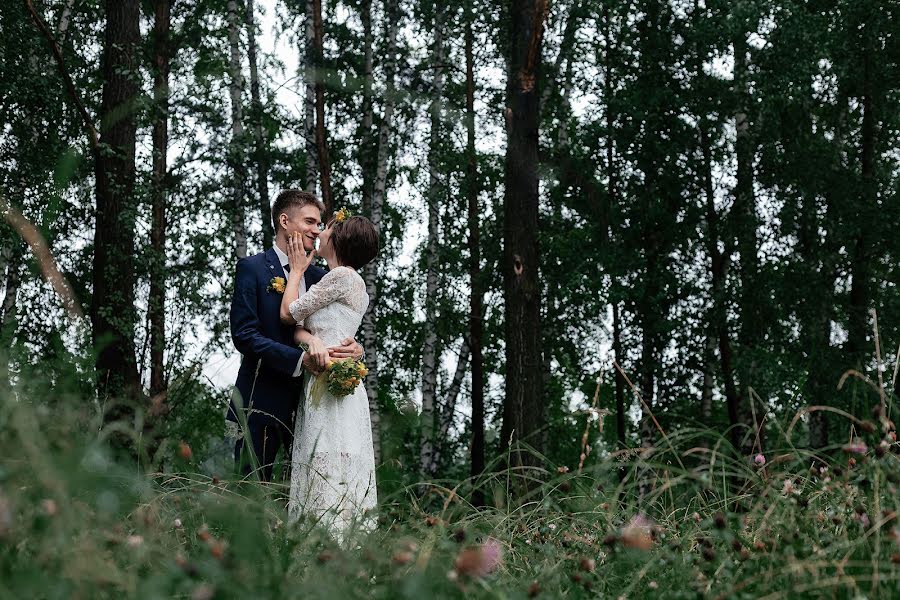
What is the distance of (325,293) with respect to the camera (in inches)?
189

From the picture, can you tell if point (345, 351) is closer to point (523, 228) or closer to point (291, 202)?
point (291, 202)

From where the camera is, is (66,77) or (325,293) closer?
(325,293)

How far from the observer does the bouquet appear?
4.74 meters

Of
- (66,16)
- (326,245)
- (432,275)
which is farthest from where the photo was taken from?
(432,275)

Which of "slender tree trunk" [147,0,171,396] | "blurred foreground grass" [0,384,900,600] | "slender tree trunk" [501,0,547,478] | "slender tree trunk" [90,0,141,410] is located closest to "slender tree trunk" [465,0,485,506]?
"slender tree trunk" [147,0,171,396]

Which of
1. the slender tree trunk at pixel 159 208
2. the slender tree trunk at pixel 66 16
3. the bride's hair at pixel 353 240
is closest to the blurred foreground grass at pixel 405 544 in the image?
the bride's hair at pixel 353 240

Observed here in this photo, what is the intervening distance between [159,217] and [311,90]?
4.93 meters

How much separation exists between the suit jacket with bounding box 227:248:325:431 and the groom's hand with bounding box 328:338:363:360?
17cm

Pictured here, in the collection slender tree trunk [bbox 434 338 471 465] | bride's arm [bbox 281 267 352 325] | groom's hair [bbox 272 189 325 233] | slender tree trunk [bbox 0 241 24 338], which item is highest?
slender tree trunk [bbox 0 241 24 338]

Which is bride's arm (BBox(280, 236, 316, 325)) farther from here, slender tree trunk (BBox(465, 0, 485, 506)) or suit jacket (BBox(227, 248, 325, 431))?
slender tree trunk (BBox(465, 0, 485, 506))

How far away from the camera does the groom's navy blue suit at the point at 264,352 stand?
4.77m

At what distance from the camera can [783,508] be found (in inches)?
109

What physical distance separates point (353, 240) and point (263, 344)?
2.34 feet

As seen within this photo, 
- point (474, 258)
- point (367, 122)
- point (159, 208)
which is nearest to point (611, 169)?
point (474, 258)
